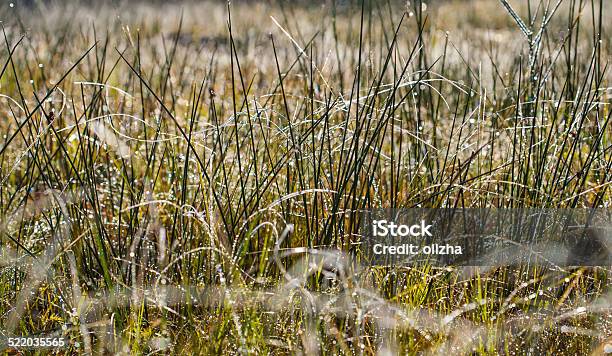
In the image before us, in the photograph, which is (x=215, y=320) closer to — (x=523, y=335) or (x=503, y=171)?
(x=523, y=335)

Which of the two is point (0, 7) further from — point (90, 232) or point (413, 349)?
point (413, 349)

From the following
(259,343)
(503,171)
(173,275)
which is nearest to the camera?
(259,343)

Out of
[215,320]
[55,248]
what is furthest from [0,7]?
[215,320]

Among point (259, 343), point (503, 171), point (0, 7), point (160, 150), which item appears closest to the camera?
point (259, 343)

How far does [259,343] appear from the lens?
1242 mm

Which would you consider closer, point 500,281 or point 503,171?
point 500,281

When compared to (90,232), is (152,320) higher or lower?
lower

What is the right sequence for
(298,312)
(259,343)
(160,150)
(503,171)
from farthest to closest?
1. (160,150)
2. (503,171)
3. (298,312)
4. (259,343)

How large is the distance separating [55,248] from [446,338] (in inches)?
30.4

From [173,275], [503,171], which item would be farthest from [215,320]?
[503,171]

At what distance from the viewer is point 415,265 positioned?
139 cm

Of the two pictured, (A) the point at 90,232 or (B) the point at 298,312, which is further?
(A) the point at 90,232

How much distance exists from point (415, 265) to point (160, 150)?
841 millimetres

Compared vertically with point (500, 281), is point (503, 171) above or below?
above
